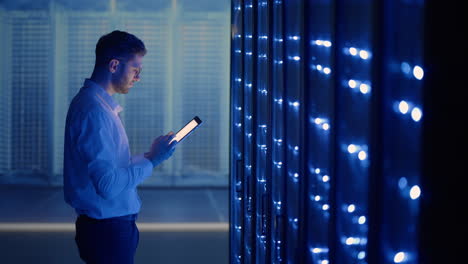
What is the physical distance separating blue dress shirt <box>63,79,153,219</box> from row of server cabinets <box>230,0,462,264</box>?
0.45m

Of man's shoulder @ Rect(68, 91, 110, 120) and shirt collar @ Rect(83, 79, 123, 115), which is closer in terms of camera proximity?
man's shoulder @ Rect(68, 91, 110, 120)

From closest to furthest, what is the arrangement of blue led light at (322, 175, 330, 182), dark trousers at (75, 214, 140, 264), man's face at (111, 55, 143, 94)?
blue led light at (322, 175, 330, 182) < dark trousers at (75, 214, 140, 264) < man's face at (111, 55, 143, 94)

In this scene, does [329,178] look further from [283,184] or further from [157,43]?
[157,43]

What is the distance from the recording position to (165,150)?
7.55ft

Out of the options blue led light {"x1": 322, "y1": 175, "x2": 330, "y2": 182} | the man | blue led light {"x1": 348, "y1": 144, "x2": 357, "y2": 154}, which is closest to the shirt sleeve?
the man

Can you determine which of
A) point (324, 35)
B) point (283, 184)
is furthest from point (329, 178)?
point (283, 184)

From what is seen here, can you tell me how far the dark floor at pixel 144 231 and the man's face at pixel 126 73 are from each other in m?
2.27

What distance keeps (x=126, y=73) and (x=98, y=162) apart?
0.40m

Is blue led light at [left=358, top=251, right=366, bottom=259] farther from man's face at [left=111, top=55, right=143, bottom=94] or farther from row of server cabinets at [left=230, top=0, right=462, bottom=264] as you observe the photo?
man's face at [left=111, top=55, right=143, bottom=94]

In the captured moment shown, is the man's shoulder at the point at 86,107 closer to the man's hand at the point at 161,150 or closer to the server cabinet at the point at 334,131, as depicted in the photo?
the man's hand at the point at 161,150

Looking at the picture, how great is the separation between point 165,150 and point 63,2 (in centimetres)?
633

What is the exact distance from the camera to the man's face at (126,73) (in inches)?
86.6

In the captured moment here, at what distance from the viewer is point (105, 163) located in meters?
1.95

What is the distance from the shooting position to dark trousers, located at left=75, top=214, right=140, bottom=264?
209cm
